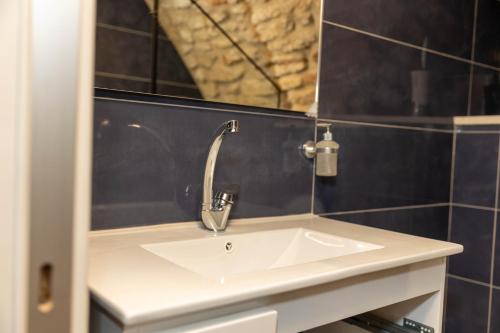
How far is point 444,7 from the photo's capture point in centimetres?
187

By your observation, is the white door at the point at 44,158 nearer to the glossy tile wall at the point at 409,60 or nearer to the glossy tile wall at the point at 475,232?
the glossy tile wall at the point at 409,60

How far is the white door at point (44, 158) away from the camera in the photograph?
1.59 ft

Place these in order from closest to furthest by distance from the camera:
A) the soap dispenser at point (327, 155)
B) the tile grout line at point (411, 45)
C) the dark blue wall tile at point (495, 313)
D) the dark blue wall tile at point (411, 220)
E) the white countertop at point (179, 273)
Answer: the white countertop at point (179, 273)
the soap dispenser at point (327, 155)
the tile grout line at point (411, 45)
the dark blue wall tile at point (411, 220)
the dark blue wall tile at point (495, 313)

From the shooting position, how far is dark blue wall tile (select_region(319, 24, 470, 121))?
146 centimetres

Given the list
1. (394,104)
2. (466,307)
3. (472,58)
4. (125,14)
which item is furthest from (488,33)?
(125,14)

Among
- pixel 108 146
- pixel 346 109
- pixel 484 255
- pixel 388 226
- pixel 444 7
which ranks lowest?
pixel 484 255

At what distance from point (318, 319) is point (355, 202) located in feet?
2.56

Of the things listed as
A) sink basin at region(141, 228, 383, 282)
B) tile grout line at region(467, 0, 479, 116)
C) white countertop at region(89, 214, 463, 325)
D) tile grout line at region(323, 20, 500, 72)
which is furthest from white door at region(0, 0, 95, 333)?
tile grout line at region(467, 0, 479, 116)

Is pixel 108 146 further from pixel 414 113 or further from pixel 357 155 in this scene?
pixel 414 113

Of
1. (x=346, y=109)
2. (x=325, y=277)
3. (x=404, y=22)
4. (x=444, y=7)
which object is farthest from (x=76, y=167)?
(x=444, y=7)

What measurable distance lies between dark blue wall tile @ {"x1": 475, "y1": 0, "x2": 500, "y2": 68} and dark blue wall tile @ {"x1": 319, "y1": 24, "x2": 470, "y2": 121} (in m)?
0.18

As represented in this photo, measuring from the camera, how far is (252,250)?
1147 millimetres

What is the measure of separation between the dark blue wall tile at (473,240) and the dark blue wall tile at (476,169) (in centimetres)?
5

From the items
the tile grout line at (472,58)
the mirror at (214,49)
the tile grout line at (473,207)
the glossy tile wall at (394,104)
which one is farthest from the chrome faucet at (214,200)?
the tile grout line at (472,58)
